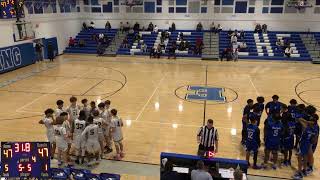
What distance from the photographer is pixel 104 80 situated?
17719 mm

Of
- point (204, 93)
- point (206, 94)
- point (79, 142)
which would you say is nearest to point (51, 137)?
point (79, 142)

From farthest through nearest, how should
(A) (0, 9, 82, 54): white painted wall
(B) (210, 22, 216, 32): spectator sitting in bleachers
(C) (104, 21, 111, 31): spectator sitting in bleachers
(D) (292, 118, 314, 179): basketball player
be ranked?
(C) (104, 21, 111, 31): spectator sitting in bleachers < (B) (210, 22, 216, 32): spectator sitting in bleachers < (A) (0, 9, 82, 54): white painted wall < (D) (292, 118, 314, 179): basketball player

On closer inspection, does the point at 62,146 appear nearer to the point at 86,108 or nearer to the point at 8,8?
the point at 86,108

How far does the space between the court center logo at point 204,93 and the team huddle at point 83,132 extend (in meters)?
6.66

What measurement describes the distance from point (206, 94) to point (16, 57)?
14602 mm

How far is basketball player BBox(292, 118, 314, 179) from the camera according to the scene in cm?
702

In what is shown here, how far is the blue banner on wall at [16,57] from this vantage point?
64.6ft

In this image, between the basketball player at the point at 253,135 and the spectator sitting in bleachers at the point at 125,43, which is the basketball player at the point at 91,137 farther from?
the spectator sitting in bleachers at the point at 125,43

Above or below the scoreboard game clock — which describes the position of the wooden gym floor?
below

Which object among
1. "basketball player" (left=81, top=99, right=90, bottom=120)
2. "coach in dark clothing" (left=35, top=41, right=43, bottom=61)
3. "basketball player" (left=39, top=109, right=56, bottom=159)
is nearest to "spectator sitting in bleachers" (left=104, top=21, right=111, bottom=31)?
"coach in dark clothing" (left=35, top=41, right=43, bottom=61)

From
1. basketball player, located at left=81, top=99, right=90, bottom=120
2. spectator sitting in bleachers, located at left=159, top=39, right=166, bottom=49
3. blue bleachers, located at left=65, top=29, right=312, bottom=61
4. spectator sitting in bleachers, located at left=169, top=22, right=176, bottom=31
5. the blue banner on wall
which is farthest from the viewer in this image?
spectator sitting in bleachers, located at left=169, top=22, right=176, bottom=31

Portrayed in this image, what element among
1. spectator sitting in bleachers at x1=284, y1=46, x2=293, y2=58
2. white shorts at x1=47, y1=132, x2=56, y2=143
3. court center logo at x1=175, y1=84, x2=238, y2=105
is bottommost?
court center logo at x1=175, y1=84, x2=238, y2=105

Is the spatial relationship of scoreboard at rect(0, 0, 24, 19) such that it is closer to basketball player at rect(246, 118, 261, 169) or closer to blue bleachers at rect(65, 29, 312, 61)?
blue bleachers at rect(65, 29, 312, 61)

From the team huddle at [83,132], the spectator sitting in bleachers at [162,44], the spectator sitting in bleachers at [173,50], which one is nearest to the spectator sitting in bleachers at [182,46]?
the spectator sitting in bleachers at [173,50]
